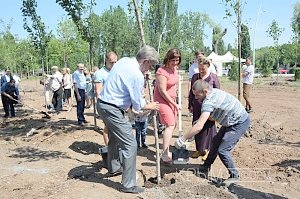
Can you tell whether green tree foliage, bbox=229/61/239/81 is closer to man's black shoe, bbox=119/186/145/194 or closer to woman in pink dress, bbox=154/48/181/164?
woman in pink dress, bbox=154/48/181/164

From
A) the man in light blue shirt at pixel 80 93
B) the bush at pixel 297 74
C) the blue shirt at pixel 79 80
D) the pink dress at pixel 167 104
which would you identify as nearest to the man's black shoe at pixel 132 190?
the pink dress at pixel 167 104

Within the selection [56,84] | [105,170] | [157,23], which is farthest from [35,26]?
[157,23]

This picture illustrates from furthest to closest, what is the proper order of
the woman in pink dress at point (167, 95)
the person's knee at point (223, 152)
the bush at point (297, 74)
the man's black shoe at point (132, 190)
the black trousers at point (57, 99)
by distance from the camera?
the bush at point (297, 74) < the black trousers at point (57, 99) < the woman in pink dress at point (167, 95) < the person's knee at point (223, 152) < the man's black shoe at point (132, 190)

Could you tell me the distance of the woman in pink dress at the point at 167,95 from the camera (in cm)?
598

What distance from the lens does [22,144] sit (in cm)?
907

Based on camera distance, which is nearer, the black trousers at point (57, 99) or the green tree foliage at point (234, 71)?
the black trousers at point (57, 99)

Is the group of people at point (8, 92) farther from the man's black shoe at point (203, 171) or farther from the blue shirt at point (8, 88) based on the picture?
the man's black shoe at point (203, 171)

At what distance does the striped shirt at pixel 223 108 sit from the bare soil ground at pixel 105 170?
94 centimetres

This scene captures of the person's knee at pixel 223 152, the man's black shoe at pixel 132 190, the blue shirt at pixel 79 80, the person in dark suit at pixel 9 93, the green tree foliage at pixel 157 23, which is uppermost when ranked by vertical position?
the green tree foliage at pixel 157 23

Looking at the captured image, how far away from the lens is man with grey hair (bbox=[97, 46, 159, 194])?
4.70 metres

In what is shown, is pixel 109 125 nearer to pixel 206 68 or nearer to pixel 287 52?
pixel 206 68

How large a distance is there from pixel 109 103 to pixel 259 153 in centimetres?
346

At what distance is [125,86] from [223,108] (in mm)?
1370

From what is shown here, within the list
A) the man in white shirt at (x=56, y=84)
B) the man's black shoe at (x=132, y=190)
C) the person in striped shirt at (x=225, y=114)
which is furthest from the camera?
the man in white shirt at (x=56, y=84)
